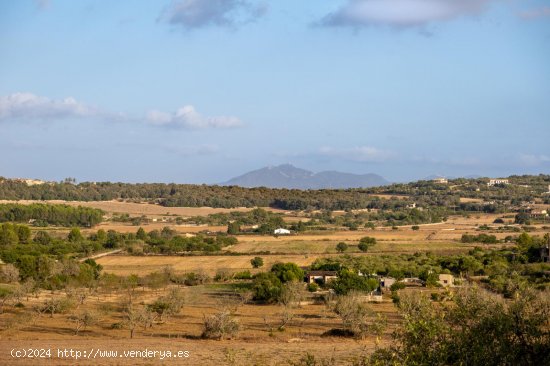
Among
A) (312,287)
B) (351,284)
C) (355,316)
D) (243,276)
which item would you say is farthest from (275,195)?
(355,316)

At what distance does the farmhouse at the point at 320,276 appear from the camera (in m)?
54.5

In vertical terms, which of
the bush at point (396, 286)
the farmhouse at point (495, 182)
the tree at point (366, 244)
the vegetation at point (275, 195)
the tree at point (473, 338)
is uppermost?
the farmhouse at point (495, 182)

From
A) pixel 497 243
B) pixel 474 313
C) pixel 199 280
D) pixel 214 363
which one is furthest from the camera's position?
pixel 497 243

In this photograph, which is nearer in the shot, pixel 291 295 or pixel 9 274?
pixel 291 295

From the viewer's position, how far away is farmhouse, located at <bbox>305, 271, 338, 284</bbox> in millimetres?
54537

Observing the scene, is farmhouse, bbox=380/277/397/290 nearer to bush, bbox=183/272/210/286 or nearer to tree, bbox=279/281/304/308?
tree, bbox=279/281/304/308

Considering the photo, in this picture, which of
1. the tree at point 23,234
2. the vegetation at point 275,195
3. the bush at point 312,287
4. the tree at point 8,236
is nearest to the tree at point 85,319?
the bush at point 312,287

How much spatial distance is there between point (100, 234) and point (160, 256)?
52.4ft

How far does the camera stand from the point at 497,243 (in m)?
82.4

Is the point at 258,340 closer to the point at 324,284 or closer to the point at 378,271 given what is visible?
the point at 324,284

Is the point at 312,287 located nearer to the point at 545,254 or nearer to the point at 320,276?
the point at 320,276

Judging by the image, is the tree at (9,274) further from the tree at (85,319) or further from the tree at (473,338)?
the tree at (473,338)

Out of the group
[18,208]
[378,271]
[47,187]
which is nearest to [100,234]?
[18,208]

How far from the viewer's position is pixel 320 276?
55.3 metres
